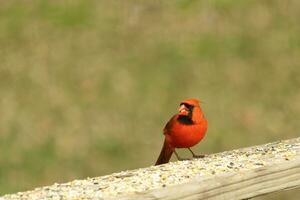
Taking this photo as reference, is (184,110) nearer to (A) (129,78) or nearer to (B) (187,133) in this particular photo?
(B) (187,133)

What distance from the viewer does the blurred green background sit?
985 cm

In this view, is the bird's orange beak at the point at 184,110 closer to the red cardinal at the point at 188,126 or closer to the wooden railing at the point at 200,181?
the red cardinal at the point at 188,126

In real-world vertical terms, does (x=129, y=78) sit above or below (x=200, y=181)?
above

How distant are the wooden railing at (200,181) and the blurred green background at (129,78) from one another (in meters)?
5.66

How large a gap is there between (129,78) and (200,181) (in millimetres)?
7250

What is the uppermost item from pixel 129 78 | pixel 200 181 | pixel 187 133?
pixel 129 78

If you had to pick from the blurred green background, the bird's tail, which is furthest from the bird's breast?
the blurred green background

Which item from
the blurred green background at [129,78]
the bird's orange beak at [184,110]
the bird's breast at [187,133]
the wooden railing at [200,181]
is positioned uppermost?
the blurred green background at [129,78]

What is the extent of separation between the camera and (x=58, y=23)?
1109 centimetres

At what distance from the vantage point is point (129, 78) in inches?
414

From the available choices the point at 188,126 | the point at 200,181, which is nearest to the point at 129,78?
the point at 188,126

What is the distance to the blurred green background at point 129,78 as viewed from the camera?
9.85 meters

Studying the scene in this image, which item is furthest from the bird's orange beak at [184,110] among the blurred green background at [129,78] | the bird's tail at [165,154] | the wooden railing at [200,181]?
the blurred green background at [129,78]

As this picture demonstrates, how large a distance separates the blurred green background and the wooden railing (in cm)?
566
